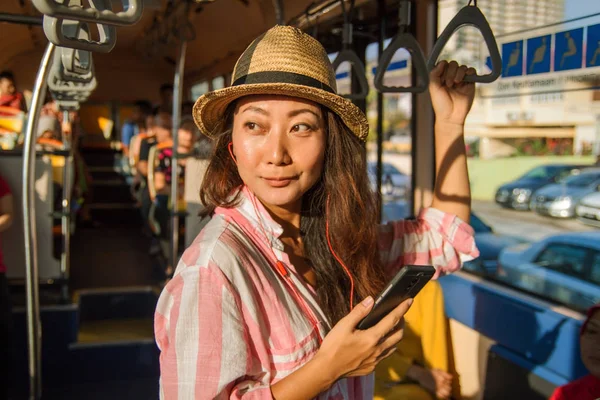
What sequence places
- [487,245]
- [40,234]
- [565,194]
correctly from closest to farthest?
[565,194], [487,245], [40,234]

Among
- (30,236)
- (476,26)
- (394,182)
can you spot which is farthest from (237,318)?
(394,182)

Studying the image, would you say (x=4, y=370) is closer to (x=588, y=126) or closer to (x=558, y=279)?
(x=558, y=279)

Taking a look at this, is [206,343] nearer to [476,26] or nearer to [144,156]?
[476,26]

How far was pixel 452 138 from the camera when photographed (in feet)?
5.21

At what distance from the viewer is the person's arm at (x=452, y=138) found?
1.58m

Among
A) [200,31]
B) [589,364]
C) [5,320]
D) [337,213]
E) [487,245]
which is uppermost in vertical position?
[200,31]

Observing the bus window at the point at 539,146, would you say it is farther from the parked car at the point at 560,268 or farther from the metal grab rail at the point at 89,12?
the metal grab rail at the point at 89,12

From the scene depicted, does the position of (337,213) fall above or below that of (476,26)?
below

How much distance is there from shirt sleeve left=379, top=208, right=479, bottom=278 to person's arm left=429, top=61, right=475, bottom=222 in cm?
3

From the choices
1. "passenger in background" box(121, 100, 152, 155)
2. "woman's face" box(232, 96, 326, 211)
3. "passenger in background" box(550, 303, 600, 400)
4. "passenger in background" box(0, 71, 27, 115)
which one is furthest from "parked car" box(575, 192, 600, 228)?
"passenger in background" box(121, 100, 152, 155)

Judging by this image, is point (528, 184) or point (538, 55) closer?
point (538, 55)

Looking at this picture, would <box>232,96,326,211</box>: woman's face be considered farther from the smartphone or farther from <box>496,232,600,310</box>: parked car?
<box>496,232,600,310</box>: parked car

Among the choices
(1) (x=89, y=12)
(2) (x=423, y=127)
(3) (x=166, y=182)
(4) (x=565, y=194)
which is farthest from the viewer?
(3) (x=166, y=182)

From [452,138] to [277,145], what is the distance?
558mm
